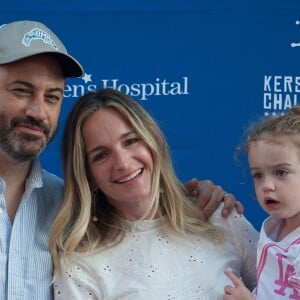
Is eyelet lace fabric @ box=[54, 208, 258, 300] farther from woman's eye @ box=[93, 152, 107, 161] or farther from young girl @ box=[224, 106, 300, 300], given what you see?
woman's eye @ box=[93, 152, 107, 161]

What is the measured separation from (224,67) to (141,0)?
450 millimetres

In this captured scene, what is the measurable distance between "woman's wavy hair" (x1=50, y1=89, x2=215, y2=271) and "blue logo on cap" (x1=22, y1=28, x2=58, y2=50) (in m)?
0.21

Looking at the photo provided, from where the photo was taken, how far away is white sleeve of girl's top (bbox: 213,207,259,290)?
6.81 feet

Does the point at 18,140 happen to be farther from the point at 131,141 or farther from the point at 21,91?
the point at 131,141

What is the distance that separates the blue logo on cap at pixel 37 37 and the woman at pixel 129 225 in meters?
0.21

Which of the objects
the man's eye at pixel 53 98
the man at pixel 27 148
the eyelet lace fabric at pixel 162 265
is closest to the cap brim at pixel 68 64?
the man at pixel 27 148

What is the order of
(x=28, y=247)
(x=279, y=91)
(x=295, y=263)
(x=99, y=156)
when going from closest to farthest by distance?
(x=295, y=263) < (x=28, y=247) < (x=99, y=156) < (x=279, y=91)

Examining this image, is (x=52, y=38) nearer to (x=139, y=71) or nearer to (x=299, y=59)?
(x=139, y=71)

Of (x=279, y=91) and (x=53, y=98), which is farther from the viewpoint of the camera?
(x=279, y=91)

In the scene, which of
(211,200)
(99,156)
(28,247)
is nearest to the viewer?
(28,247)

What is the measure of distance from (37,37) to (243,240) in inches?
35.5

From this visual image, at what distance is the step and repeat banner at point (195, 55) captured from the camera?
9.11ft

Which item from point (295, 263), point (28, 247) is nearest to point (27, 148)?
point (28, 247)

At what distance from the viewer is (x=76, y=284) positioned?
1920 mm
